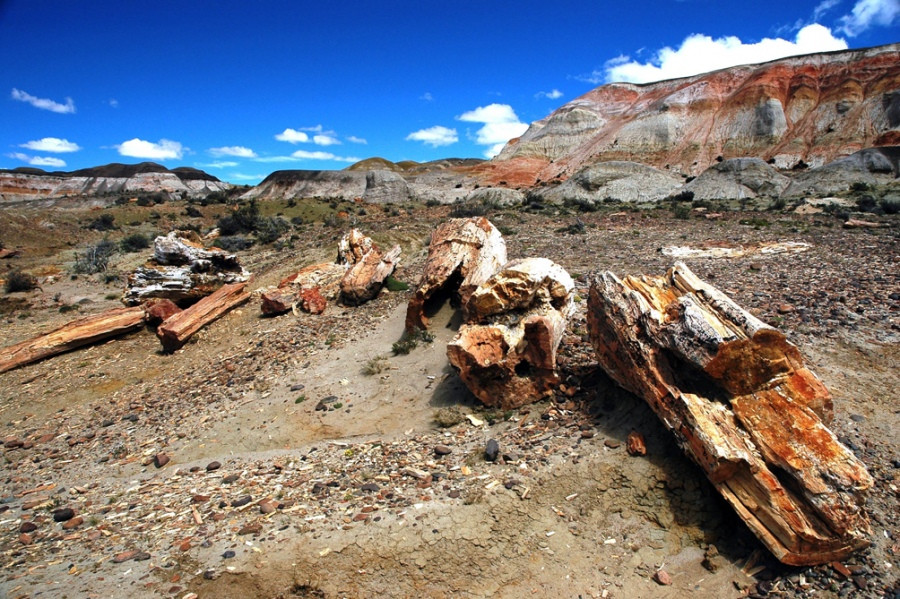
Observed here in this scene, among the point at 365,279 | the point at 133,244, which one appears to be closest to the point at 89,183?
the point at 133,244

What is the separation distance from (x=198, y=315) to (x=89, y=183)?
85.3m

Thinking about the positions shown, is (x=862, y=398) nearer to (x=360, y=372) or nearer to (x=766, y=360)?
(x=766, y=360)

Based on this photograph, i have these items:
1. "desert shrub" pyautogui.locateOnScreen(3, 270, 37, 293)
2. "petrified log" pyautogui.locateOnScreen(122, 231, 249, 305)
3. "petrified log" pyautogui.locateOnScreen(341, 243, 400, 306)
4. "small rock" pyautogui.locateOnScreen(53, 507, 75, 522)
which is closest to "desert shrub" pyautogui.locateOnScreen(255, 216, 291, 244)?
"desert shrub" pyautogui.locateOnScreen(3, 270, 37, 293)

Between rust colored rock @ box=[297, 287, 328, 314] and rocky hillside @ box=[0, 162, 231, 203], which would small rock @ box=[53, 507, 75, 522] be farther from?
rocky hillside @ box=[0, 162, 231, 203]

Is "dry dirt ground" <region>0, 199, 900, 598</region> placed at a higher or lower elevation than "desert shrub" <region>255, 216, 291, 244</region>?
lower

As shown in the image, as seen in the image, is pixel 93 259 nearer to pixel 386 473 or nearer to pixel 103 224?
pixel 103 224

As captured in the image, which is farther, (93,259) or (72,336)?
(93,259)

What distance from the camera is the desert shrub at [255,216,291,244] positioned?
2350 cm

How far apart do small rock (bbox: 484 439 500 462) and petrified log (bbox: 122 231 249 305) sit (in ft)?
35.8

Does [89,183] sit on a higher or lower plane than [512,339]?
higher

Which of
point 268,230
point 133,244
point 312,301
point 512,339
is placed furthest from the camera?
point 268,230

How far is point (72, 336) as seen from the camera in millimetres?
11016

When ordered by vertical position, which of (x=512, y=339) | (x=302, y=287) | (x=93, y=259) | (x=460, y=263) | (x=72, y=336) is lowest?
(x=72, y=336)

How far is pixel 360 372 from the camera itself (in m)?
8.65
